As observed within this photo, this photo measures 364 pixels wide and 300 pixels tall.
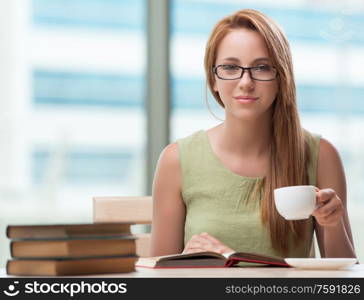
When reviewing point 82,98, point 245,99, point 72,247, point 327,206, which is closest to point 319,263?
point 327,206

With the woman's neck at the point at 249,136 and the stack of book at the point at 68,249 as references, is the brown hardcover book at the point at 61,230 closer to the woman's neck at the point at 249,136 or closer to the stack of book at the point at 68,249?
the stack of book at the point at 68,249

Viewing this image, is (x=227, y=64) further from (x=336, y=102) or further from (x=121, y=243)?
(x=336, y=102)

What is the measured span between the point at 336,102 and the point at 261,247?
6.67 ft

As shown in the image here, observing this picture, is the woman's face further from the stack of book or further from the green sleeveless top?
the stack of book

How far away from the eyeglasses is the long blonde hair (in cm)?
2

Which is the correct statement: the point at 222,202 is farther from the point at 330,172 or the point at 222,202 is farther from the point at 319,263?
the point at 319,263

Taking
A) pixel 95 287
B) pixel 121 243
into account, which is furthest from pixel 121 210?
pixel 95 287

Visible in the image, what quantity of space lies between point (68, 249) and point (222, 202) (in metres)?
0.94

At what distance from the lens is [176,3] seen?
3.61 m

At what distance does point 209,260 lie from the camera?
52.6 inches

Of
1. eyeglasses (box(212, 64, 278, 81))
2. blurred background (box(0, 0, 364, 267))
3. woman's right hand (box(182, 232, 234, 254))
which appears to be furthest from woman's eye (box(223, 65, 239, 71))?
blurred background (box(0, 0, 364, 267))

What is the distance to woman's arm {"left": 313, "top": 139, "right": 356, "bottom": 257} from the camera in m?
1.50

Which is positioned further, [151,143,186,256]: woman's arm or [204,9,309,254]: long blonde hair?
[151,143,186,256]: woman's arm

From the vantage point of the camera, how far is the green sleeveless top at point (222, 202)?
1882 millimetres
